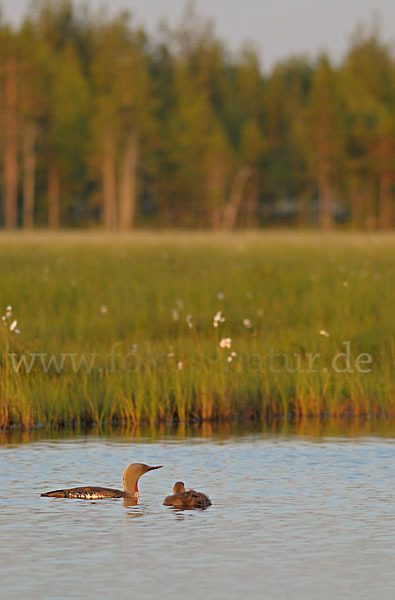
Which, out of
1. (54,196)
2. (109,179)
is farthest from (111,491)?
(54,196)

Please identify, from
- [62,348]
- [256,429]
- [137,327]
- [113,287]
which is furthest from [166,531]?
[113,287]

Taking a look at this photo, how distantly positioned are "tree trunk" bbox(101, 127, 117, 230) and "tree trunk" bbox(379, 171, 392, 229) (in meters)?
23.8

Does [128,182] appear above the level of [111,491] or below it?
above

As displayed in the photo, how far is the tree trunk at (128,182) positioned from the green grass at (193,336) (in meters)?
71.2

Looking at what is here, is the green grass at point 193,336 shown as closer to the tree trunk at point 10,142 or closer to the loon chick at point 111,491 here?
the loon chick at point 111,491

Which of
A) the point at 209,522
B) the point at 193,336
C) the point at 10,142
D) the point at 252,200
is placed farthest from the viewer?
the point at 252,200

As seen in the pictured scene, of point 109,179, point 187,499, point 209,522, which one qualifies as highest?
point 109,179

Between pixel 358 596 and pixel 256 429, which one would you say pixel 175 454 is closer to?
pixel 256 429

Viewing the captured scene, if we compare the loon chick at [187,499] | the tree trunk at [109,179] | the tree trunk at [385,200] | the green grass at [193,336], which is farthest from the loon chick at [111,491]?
the tree trunk at [385,200]

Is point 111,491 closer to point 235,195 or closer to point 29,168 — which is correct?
point 29,168

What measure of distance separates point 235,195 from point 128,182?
12.7 m

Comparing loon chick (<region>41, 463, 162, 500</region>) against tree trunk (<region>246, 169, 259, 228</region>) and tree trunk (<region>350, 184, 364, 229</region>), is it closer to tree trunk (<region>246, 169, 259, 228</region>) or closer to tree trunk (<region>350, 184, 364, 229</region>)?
tree trunk (<region>350, 184, 364, 229</region>)

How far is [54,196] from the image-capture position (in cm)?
10900

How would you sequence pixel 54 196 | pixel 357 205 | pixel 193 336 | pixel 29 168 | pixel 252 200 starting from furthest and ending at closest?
1. pixel 252 200
2. pixel 357 205
3. pixel 54 196
4. pixel 29 168
5. pixel 193 336
